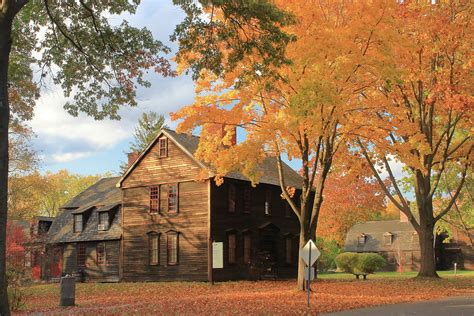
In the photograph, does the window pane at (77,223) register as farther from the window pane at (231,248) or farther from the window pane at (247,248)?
the window pane at (247,248)

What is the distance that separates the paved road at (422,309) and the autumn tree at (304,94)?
21.1 ft

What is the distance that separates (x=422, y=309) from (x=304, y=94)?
26.0 ft

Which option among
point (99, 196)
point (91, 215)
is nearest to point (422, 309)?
point (91, 215)

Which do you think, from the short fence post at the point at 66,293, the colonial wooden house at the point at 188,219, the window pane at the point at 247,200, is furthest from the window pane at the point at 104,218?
the short fence post at the point at 66,293

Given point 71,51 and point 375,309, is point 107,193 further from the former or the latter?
point 375,309

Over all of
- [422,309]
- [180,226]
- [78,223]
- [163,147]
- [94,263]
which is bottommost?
[422,309]

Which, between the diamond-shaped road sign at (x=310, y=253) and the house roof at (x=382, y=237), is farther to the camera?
the house roof at (x=382, y=237)

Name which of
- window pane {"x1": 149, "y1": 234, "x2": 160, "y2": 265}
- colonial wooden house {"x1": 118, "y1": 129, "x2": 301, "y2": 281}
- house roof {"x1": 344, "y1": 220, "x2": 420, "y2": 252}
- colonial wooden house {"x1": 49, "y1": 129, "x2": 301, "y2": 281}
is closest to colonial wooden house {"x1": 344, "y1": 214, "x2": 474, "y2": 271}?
house roof {"x1": 344, "y1": 220, "x2": 420, "y2": 252}

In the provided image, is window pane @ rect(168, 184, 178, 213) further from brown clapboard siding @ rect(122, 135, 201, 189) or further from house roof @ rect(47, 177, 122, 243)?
house roof @ rect(47, 177, 122, 243)

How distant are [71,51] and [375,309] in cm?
1203

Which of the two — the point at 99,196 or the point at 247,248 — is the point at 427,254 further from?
the point at 99,196

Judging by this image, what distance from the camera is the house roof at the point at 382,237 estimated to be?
237ft

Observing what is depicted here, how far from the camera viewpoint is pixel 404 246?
72250 mm

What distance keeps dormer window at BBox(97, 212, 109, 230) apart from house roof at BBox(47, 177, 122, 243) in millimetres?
310
